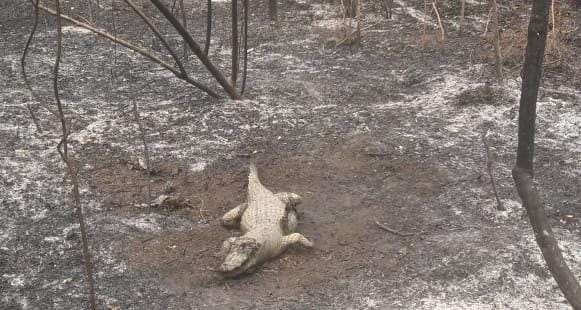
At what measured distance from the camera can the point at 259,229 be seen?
3938mm

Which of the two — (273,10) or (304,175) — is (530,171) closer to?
(304,175)

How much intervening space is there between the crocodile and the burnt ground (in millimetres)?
98

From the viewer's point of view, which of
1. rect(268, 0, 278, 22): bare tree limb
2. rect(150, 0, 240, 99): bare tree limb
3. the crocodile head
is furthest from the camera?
rect(268, 0, 278, 22): bare tree limb

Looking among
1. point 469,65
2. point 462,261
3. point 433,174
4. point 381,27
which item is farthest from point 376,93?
point 462,261

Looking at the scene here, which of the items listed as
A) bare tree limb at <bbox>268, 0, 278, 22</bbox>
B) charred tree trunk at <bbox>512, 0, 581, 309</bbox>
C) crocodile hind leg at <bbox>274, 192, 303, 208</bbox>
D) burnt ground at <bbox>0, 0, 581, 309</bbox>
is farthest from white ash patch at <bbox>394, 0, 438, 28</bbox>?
charred tree trunk at <bbox>512, 0, 581, 309</bbox>

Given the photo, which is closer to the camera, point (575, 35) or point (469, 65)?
point (469, 65)

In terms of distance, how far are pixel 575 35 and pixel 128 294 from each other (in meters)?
6.91

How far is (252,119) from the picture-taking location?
6.04 m

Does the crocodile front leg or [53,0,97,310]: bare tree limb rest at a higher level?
[53,0,97,310]: bare tree limb

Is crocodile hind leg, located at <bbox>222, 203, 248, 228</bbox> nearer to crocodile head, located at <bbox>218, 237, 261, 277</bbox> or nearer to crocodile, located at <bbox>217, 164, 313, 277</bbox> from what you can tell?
crocodile, located at <bbox>217, 164, 313, 277</bbox>

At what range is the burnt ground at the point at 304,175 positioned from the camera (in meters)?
3.61

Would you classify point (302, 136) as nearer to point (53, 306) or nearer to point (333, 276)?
point (333, 276)

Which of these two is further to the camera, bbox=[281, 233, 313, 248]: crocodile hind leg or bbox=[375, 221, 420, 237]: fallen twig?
bbox=[375, 221, 420, 237]: fallen twig

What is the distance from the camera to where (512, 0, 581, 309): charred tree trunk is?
2.04 metres
